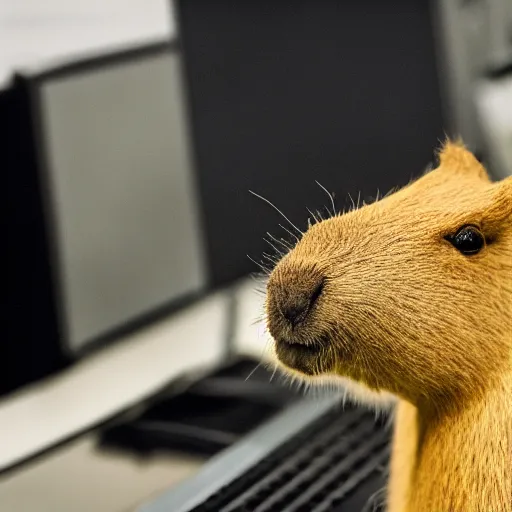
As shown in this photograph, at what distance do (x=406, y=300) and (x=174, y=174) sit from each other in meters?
0.51

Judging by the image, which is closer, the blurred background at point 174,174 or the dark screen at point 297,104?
the blurred background at point 174,174

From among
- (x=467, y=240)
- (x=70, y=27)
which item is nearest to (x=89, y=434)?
(x=70, y=27)

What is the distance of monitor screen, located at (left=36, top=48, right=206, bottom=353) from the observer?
689 mm

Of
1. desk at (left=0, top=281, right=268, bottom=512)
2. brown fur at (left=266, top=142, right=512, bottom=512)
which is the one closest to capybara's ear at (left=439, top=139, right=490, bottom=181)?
brown fur at (left=266, top=142, right=512, bottom=512)

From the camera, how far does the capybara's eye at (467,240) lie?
361 millimetres

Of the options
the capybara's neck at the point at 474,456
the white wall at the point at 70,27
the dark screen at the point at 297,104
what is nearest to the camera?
the capybara's neck at the point at 474,456

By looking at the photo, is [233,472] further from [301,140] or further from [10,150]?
[301,140]

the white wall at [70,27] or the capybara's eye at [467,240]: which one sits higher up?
the white wall at [70,27]

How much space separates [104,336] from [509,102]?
23.0 inches

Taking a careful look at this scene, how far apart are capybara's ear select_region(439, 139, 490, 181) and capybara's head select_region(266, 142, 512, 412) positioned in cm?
6

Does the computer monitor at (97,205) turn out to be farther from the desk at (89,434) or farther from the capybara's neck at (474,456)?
the capybara's neck at (474,456)

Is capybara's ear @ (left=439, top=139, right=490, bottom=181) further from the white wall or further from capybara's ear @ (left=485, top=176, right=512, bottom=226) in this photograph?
the white wall

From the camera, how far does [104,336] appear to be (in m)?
0.74

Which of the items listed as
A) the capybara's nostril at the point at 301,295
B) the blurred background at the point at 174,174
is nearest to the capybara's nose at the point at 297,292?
the capybara's nostril at the point at 301,295
